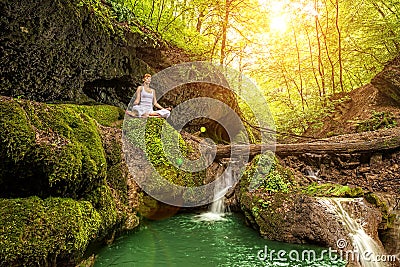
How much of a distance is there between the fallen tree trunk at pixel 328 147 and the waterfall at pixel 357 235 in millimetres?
2795

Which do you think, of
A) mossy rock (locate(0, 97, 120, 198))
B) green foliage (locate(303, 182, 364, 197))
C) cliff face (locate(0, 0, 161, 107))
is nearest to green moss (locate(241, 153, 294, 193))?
green foliage (locate(303, 182, 364, 197))

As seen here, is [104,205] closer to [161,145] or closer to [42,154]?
[42,154]

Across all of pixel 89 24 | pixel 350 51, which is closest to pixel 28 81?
pixel 89 24

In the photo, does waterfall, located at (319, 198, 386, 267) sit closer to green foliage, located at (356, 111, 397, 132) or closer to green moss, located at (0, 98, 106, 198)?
green moss, located at (0, 98, 106, 198)

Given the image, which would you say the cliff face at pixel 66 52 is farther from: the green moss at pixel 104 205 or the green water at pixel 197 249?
the green water at pixel 197 249

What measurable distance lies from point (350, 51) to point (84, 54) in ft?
Result: 35.6

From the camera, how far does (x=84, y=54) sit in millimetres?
7234

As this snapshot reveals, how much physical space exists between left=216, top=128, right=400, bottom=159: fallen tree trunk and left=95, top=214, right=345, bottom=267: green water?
2.88 meters

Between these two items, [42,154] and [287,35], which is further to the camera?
[287,35]

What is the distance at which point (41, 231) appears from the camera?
281cm

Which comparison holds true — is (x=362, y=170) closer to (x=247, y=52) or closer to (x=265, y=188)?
(x=265, y=188)

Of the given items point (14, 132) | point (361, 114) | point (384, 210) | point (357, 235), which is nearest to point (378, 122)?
point (361, 114)

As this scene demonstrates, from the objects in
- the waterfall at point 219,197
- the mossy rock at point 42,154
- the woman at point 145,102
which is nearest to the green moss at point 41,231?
the mossy rock at point 42,154

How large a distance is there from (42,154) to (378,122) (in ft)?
34.5
